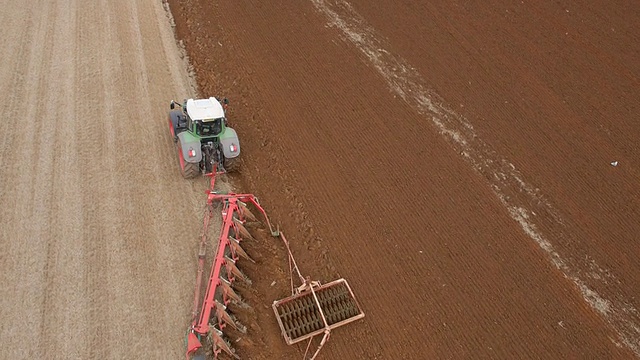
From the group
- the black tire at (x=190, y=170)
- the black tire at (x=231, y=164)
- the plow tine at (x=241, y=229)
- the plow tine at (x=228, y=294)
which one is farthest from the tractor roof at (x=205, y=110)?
the plow tine at (x=228, y=294)

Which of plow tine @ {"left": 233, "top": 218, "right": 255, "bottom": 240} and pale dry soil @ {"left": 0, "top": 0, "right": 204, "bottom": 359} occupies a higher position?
plow tine @ {"left": 233, "top": 218, "right": 255, "bottom": 240}

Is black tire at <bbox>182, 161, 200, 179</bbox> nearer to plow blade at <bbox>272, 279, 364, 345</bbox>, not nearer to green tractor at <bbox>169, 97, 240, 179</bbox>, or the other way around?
green tractor at <bbox>169, 97, 240, 179</bbox>

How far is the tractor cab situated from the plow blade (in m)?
3.92

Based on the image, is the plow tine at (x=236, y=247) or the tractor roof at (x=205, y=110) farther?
the tractor roof at (x=205, y=110)

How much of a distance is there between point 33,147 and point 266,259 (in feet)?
19.8

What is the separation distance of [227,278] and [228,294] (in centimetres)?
49

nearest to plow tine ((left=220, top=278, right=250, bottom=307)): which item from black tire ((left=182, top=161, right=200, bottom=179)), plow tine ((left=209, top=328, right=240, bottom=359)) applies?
plow tine ((left=209, top=328, right=240, bottom=359))

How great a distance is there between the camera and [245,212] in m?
9.90

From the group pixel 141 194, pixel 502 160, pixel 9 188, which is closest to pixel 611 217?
pixel 502 160

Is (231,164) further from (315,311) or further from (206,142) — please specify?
(315,311)

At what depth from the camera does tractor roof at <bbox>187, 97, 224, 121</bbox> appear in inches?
404

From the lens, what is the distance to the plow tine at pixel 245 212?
9.81 meters

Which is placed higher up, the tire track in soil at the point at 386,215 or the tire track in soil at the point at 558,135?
the tire track in soil at the point at 558,135

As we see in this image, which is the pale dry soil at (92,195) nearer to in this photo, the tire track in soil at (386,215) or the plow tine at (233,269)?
the plow tine at (233,269)
